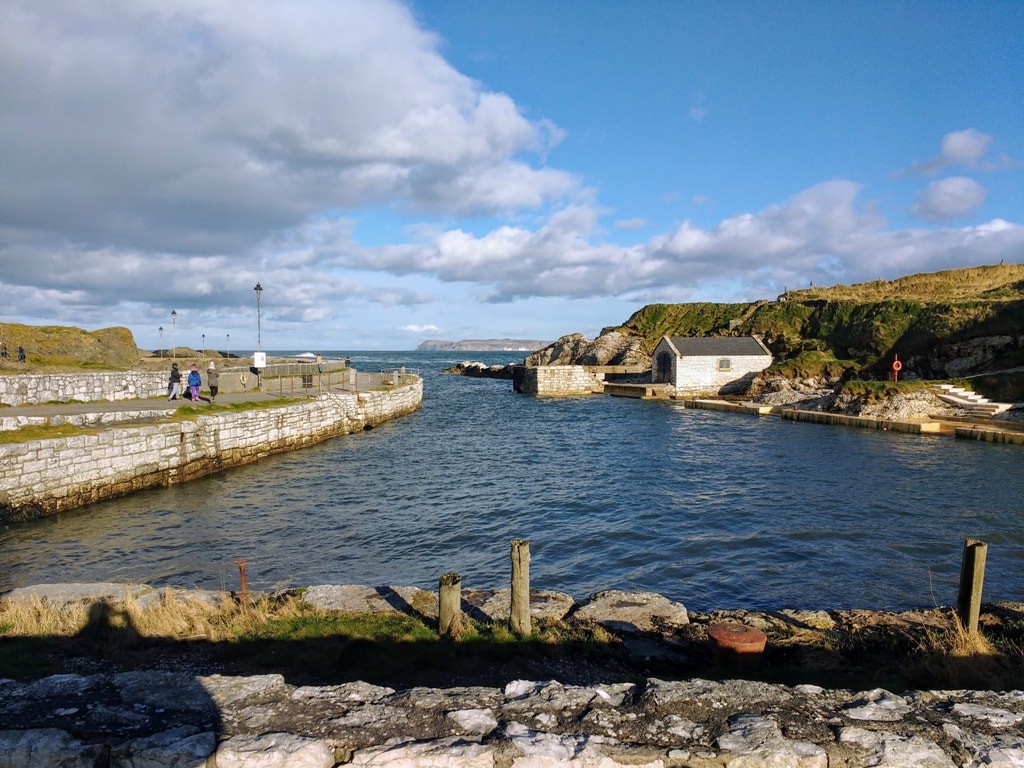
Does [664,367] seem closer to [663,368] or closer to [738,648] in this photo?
[663,368]

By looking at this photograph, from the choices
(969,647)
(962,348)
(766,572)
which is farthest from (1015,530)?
(962,348)

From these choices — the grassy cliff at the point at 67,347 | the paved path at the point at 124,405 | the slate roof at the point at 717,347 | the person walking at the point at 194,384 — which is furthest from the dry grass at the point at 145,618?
the slate roof at the point at 717,347

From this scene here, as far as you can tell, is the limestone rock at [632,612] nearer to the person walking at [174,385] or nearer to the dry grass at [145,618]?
the dry grass at [145,618]

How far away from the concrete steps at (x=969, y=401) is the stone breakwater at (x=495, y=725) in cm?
3841

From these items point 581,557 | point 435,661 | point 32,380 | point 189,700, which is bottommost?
point 581,557

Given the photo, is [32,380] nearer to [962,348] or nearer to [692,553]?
[692,553]

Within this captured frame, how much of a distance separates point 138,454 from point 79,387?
7.48m

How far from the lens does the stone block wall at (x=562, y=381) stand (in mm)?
65875

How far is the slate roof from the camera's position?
5850 centimetres

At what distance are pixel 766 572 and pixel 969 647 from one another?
5727mm

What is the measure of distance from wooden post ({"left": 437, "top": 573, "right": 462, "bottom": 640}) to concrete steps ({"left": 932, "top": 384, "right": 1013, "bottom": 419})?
127ft

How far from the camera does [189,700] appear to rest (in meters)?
5.36

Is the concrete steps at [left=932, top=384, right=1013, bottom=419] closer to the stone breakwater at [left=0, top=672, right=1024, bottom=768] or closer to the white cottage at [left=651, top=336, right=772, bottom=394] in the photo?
the white cottage at [left=651, top=336, right=772, bottom=394]

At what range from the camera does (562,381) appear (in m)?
66.2
